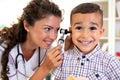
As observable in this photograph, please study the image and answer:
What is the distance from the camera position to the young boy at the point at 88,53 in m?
0.98

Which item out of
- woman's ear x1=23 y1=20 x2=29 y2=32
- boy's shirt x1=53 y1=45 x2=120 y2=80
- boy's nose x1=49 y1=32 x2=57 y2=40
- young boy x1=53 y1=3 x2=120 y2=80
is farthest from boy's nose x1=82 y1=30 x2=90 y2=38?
woman's ear x1=23 y1=20 x2=29 y2=32

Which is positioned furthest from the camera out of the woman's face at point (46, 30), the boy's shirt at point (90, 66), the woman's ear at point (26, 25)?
the woman's ear at point (26, 25)

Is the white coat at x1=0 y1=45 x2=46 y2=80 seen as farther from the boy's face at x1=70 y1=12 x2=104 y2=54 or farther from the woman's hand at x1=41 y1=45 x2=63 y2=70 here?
the boy's face at x1=70 y1=12 x2=104 y2=54

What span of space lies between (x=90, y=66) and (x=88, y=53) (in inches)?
2.8

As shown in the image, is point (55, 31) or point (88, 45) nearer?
point (88, 45)

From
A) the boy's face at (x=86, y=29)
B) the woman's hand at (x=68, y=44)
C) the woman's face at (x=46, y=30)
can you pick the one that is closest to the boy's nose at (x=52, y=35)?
the woman's face at (x=46, y=30)

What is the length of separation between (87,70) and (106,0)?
6.41ft

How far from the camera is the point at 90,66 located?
1.01 metres

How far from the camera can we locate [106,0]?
109 inches

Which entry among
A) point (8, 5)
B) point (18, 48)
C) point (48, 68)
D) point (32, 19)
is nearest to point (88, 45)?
point (48, 68)

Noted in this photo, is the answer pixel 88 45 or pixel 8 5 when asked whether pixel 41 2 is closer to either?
pixel 88 45

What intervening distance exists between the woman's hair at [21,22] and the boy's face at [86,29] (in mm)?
288

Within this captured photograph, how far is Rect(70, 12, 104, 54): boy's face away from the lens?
38.9 inches

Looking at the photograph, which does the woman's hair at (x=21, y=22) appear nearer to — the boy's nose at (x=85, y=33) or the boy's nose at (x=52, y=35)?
the boy's nose at (x=52, y=35)
